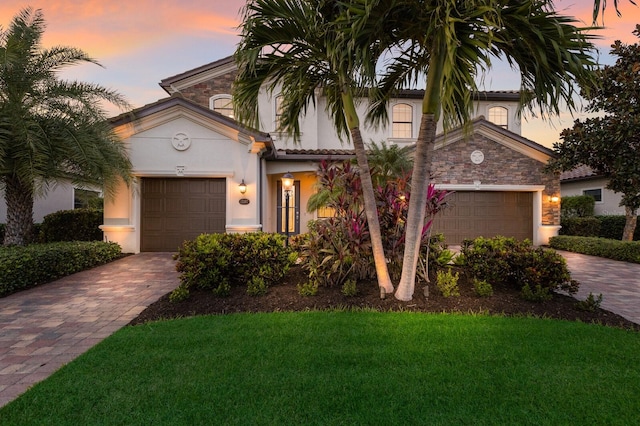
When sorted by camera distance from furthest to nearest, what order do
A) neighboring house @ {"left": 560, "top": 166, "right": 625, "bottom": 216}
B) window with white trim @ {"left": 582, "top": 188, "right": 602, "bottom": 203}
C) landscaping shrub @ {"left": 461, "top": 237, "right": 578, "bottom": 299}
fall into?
1. window with white trim @ {"left": 582, "top": 188, "right": 602, "bottom": 203}
2. neighboring house @ {"left": 560, "top": 166, "right": 625, "bottom": 216}
3. landscaping shrub @ {"left": 461, "top": 237, "right": 578, "bottom": 299}

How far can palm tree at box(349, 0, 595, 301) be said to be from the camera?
356 centimetres

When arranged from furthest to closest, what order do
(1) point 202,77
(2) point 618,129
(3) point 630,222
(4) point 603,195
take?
(4) point 603,195, (1) point 202,77, (3) point 630,222, (2) point 618,129

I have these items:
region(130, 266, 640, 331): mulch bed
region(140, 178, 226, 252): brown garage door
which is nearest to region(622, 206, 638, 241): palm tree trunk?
region(130, 266, 640, 331): mulch bed

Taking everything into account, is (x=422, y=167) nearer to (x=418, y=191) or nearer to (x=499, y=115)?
(x=418, y=191)

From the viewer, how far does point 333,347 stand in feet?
11.2

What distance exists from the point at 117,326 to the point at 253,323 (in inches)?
74.1

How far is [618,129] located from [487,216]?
16.3ft

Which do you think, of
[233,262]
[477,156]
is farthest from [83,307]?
[477,156]

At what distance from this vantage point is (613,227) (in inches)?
539

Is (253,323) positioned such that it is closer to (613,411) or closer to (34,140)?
(613,411)

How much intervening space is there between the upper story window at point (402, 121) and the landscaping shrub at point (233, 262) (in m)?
11.3

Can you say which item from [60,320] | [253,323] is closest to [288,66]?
[253,323]

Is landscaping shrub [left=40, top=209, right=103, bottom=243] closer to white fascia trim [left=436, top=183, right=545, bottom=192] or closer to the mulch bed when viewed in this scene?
the mulch bed

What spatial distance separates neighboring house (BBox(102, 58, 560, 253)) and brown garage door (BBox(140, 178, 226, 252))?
3cm
